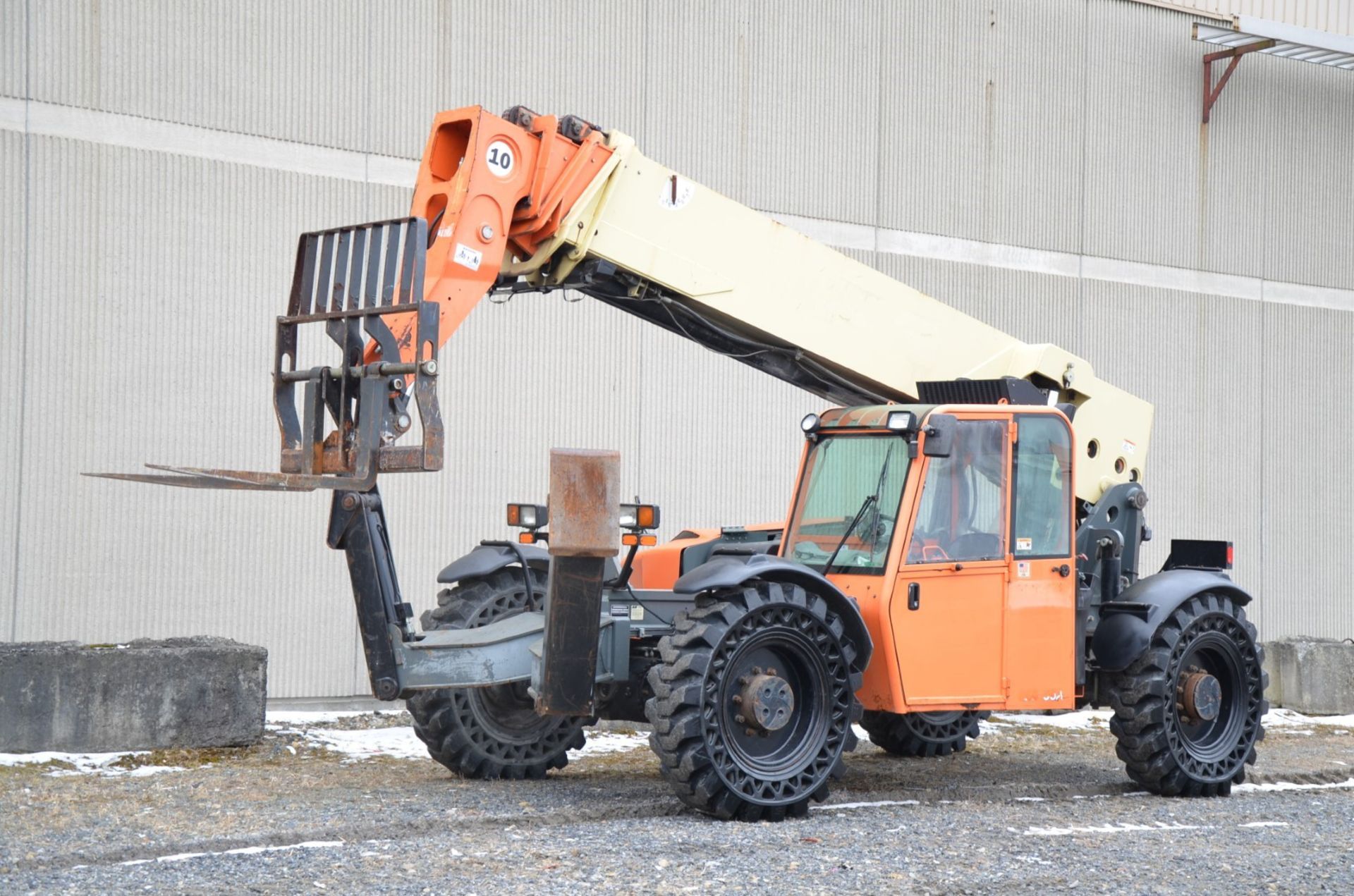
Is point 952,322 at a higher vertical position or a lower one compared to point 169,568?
higher

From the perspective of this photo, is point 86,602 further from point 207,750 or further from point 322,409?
point 322,409

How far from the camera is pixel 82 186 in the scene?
12.0m

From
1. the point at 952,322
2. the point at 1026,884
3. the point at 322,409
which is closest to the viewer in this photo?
the point at 1026,884

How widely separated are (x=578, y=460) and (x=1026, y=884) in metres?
2.80

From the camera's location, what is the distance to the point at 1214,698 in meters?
9.47

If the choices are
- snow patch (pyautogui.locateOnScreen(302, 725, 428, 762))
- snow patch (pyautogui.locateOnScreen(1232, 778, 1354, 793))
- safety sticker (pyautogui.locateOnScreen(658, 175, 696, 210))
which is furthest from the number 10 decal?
snow patch (pyautogui.locateOnScreen(1232, 778, 1354, 793))

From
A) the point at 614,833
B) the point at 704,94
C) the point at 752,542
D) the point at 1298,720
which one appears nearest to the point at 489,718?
the point at 614,833

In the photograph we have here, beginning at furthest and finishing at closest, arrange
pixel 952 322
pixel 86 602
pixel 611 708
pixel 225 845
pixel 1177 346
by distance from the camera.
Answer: pixel 1177 346, pixel 86 602, pixel 952 322, pixel 611 708, pixel 225 845

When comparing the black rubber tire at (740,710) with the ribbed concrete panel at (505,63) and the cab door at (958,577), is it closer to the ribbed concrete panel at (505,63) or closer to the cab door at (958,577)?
the cab door at (958,577)

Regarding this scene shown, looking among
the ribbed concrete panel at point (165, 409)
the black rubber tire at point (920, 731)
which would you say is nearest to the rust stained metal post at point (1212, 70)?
the black rubber tire at point (920, 731)

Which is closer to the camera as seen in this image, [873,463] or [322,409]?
[322,409]

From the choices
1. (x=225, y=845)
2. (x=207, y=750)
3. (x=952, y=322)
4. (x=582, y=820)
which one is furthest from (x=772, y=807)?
(x=207, y=750)

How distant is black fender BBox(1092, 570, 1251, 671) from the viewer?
9219mm

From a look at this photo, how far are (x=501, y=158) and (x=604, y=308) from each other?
5.99 m
